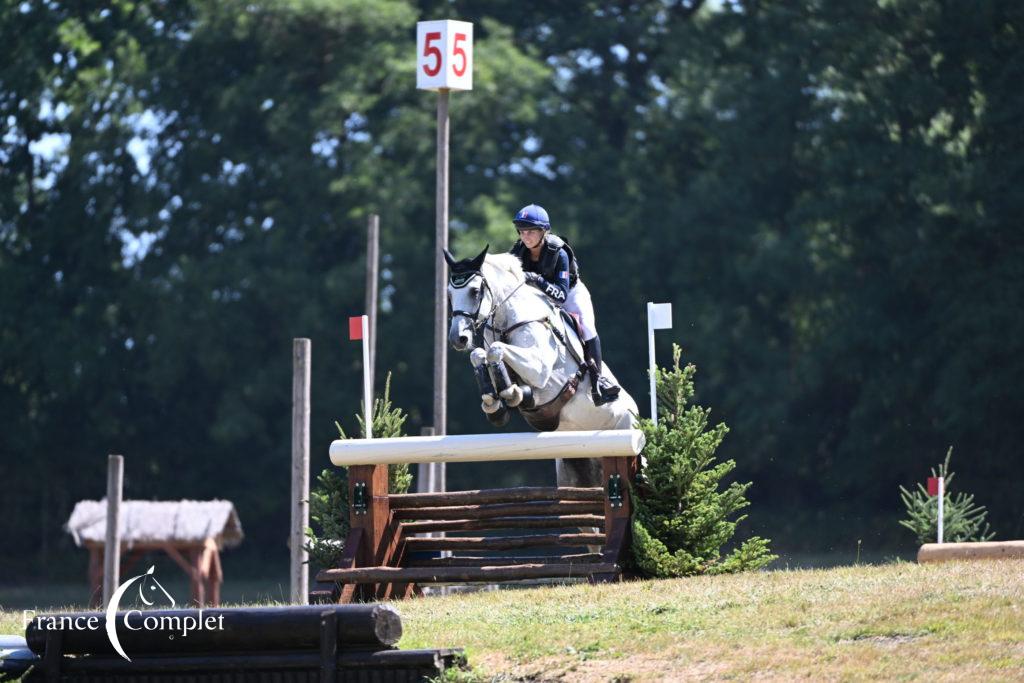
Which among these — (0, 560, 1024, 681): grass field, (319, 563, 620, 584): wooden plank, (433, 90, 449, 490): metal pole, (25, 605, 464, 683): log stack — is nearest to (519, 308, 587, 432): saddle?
(319, 563, 620, 584): wooden plank

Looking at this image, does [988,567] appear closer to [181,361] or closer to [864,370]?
[864,370]

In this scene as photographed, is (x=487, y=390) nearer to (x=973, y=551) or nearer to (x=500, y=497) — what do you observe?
(x=500, y=497)

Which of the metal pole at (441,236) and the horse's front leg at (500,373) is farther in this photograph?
the metal pole at (441,236)

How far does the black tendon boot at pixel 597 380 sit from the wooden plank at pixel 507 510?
0.75 meters

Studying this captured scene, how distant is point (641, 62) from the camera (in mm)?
36031

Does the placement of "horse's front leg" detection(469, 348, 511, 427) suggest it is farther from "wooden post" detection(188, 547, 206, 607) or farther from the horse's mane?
"wooden post" detection(188, 547, 206, 607)

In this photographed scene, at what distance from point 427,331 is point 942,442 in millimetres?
9277

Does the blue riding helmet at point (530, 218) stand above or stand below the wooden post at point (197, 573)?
above

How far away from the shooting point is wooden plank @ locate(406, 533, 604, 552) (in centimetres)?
1235

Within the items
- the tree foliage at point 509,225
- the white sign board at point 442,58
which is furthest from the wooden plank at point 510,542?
the tree foliage at point 509,225

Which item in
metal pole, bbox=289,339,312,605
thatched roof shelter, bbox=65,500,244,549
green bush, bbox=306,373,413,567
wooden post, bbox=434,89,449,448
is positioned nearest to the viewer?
green bush, bbox=306,373,413,567

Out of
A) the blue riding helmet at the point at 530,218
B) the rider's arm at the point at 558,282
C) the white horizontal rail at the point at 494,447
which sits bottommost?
the white horizontal rail at the point at 494,447

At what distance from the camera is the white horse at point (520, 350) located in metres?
11.7

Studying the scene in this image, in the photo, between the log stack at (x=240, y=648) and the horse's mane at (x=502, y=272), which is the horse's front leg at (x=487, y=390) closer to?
the horse's mane at (x=502, y=272)
